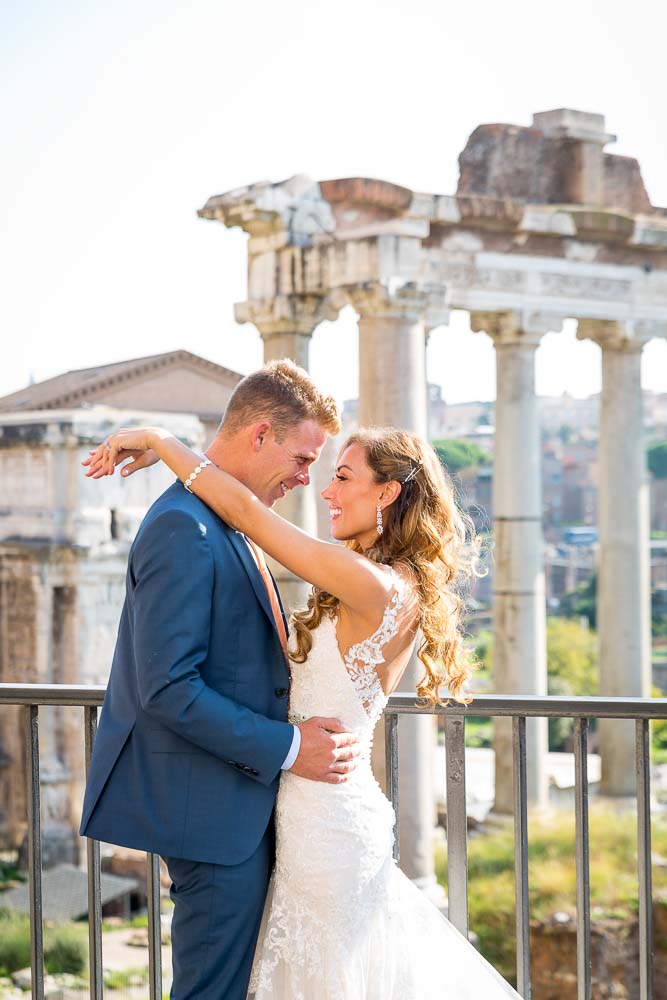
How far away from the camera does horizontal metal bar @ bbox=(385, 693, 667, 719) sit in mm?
4789

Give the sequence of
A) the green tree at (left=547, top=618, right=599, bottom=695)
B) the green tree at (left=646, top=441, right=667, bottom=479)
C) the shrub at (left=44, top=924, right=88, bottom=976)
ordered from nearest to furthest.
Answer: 1. the shrub at (left=44, top=924, right=88, bottom=976)
2. the green tree at (left=547, top=618, right=599, bottom=695)
3. the green tree at (left=646, top=441, right=667, bottom=479)

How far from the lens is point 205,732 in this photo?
3.85 metres

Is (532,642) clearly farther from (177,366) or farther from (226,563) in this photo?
(177,366)

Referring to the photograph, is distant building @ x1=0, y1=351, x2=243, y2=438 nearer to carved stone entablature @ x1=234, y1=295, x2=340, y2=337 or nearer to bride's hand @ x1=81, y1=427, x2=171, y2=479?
carved stone entablature @ x1=234, y1=295, x2=340, y2=337

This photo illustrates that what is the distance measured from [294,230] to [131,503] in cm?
1665

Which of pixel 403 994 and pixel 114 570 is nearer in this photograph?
pixel 403 994

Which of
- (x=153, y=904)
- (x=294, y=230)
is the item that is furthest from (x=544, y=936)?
(x=153, y=904)

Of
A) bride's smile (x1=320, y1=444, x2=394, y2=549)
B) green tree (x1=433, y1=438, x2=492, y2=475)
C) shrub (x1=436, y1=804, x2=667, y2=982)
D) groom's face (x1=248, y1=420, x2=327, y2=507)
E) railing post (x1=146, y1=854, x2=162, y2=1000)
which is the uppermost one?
green tree (x1=433, y1=438, x2=492, y2=475)

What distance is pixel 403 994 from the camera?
4.20m

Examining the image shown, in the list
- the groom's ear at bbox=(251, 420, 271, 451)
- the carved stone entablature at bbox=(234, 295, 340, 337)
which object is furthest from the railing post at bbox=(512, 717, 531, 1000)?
the carved stone entablature at bbox=(234, 295, 340, 337)

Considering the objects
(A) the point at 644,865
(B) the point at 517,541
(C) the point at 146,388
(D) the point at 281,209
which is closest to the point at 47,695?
(A) the point at 644,865

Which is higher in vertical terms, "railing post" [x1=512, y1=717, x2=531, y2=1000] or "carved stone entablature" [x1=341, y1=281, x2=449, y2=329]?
"carved stone entablature" [x1=341, y1=281, x2=449, y2=329]

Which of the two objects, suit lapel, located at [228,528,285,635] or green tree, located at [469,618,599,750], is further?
green tree, located at [469,618,599,750]

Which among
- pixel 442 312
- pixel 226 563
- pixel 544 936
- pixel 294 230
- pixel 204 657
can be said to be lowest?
pixel 544 936
